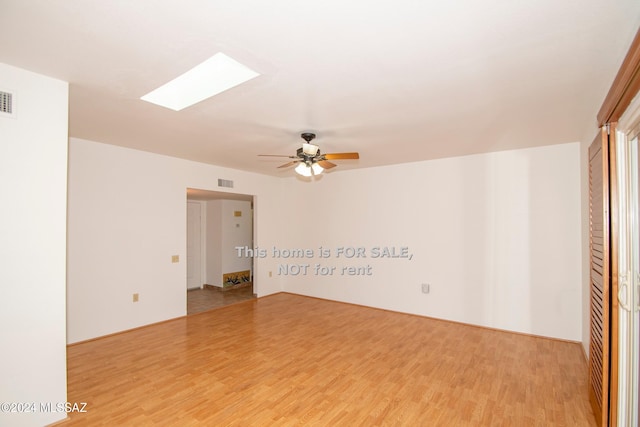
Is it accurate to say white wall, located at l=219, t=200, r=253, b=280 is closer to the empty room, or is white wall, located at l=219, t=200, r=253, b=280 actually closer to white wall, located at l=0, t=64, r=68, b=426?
the empty room

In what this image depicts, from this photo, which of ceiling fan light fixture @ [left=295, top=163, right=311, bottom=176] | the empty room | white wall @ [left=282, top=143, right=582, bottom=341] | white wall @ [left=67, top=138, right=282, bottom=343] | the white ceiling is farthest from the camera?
white wall @ [left=282, top=143, right=582, bottom=341]

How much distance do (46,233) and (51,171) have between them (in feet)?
1.50

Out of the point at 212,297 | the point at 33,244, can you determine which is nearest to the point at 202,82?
the point at 33,244

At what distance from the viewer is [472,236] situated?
4.45 m

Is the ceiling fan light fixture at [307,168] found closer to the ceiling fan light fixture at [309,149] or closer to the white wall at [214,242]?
the ceiling fan light fixture at [309,149]

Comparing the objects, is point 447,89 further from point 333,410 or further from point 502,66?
point 333,410

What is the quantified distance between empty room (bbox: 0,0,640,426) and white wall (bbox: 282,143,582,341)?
32 mm

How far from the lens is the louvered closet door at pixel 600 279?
6.48 ft

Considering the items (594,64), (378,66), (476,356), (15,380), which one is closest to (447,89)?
(378,66)

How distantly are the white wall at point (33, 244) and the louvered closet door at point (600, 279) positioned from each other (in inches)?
152

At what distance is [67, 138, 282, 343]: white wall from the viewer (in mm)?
3734

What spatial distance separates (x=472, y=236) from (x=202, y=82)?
13.5 ft

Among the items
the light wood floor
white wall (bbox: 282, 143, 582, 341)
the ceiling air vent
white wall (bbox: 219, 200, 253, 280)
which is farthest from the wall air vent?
the ceiling air vent

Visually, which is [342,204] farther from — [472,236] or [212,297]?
[212,297]
